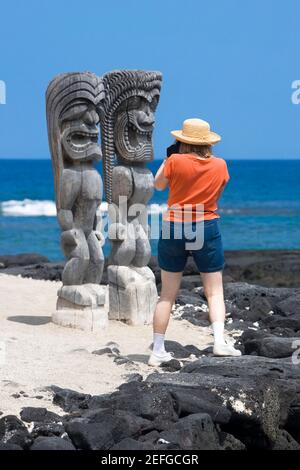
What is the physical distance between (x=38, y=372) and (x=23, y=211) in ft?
129

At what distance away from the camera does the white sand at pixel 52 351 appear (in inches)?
305

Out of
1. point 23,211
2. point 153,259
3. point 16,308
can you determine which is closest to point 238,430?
point 16,308

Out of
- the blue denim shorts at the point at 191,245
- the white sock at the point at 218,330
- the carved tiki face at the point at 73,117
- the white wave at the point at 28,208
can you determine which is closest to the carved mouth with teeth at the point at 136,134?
the carved tiki face at the point at 73,117

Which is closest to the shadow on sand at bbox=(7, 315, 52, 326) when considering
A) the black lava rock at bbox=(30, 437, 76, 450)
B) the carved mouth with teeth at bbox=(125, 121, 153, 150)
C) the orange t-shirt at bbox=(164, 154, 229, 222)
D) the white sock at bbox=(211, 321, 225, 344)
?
the carved mouth with teeth at bbox=(125, 121, 153, 150)

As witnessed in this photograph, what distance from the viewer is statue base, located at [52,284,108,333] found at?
10.2 m

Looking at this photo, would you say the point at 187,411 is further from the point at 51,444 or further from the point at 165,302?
the point at 165,302

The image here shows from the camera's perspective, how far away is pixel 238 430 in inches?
282

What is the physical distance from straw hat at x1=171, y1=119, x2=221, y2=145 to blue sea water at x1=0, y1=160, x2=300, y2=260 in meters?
19.3

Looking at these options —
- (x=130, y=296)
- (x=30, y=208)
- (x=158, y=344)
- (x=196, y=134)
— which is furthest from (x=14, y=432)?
(x=30, y=208)

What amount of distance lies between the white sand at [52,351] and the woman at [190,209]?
2.18 ft

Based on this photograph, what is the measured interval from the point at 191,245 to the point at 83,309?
2.24 metres

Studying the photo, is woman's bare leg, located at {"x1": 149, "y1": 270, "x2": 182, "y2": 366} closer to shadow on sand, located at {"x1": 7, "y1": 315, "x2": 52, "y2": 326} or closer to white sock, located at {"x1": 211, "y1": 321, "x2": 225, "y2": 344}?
white sock, located at {"x1": 211, "y1": 321, "x2": 225, "y2": 344}

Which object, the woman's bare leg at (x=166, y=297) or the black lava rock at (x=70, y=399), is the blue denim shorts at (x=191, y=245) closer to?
the woman's bare leg at (x=166, y=297)

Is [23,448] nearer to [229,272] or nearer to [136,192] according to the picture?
[136,192]
